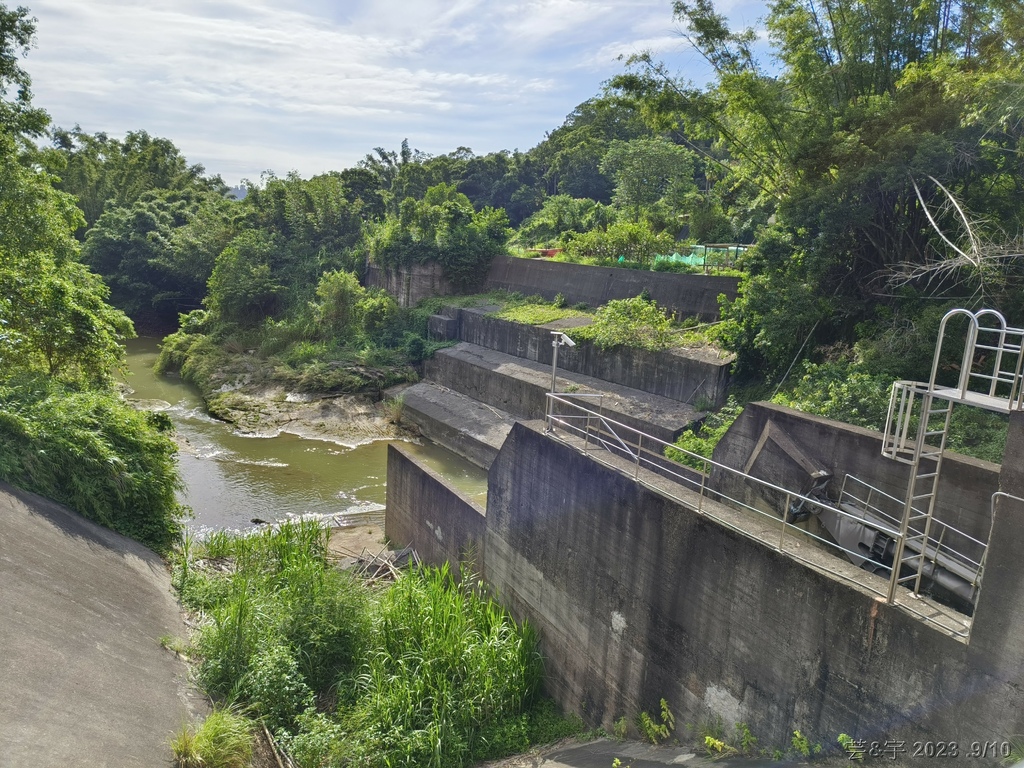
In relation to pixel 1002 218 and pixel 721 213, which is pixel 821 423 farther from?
pixel 721 213

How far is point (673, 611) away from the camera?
7.27m

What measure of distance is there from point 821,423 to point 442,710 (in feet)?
19.8

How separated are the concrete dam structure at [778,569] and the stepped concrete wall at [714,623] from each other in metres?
0.02

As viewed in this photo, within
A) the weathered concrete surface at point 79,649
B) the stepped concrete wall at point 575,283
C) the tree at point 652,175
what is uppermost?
the tree at point 652,175

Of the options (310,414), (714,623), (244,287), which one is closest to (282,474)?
(310,414)

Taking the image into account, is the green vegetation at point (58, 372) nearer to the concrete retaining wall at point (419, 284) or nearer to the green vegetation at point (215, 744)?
the green vegetation at point (215, 744)

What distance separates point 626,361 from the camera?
18.2 m

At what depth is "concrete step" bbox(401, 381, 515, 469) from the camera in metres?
19.0

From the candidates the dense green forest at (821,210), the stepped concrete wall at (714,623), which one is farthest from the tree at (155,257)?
the stepped concrete wall at (714,623)

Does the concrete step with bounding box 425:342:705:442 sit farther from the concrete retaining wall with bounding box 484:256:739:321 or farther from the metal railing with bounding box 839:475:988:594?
the metal railing with bounding box 839:475:988:594

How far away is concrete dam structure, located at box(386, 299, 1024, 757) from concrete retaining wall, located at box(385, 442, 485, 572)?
57 mm

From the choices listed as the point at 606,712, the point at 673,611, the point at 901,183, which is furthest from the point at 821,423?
the point at 901,183

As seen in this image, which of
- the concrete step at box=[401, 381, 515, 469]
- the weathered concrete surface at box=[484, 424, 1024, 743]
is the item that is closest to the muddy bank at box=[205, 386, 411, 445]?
the concrete step at box=[401, 381, 515, 469]

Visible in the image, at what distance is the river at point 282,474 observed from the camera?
53.0ft
